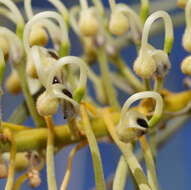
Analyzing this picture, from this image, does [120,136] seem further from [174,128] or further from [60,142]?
[174,128]

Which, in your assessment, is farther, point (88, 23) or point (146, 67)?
point (88, 23)

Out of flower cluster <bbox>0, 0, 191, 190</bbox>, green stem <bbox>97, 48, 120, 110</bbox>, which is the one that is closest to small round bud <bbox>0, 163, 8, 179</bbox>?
flower cluster <bbox>0, 0, 191, 190</bbox>

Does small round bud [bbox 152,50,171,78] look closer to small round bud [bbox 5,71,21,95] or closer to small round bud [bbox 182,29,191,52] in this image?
small round bud [bbox 182,29,191,52]

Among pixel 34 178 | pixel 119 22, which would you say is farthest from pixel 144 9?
pixel 34 178

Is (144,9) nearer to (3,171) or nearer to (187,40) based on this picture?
(187,40)

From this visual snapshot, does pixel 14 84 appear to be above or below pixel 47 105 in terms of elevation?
above

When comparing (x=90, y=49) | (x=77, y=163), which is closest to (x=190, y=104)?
(x=90, y=49)
